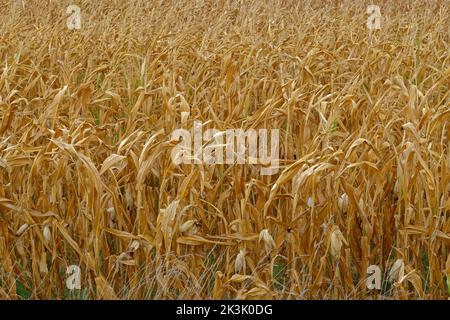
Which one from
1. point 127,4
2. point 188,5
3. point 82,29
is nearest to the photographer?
point 82,29

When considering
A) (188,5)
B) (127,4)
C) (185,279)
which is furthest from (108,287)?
(127,4)

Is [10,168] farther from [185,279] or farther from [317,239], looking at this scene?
[317,239]

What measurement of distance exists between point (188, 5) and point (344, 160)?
4208 mm

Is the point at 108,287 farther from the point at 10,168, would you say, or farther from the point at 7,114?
the point at 7,114

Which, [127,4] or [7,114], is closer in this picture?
[7,114]

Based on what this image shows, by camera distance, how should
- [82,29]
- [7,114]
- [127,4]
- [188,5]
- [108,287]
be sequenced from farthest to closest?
[127,4] < [188,5] < [82,29] < [7,114] < [108,287]

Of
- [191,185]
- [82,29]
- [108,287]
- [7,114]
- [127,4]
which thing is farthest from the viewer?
[127,4]

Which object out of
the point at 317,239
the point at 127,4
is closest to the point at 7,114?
the point at 317,239

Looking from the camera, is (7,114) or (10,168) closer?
(10,168)

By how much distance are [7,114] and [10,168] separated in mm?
363

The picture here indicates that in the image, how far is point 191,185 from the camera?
1.96 metres

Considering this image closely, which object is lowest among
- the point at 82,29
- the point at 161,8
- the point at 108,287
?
the point at 108,287

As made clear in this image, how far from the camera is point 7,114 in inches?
90.7

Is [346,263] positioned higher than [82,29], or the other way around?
[82,29]
